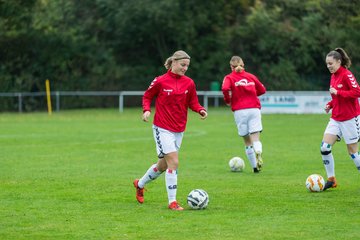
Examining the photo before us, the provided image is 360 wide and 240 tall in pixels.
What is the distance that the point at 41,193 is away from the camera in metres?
13.1

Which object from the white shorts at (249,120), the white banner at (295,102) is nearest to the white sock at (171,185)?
the white shorts at (249,120)

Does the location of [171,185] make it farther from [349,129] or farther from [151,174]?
[349,129]

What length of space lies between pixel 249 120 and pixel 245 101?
15.8 inches

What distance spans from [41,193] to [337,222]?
16.8ft

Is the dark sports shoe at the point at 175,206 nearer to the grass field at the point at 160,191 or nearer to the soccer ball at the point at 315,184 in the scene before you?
the grass field at the point at 160,191

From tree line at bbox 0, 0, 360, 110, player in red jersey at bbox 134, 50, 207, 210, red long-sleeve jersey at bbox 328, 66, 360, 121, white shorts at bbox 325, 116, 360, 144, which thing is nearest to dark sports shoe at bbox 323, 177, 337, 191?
white shorts at bbox 325, 116, 360, 144

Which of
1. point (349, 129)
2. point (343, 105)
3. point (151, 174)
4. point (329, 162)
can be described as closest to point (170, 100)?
point (151, 174)

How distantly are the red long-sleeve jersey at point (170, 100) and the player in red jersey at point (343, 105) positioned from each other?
2.55 m

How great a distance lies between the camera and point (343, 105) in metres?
13.1

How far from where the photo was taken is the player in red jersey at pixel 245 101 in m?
16.8

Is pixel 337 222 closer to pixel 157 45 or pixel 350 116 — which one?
pixel 350 116


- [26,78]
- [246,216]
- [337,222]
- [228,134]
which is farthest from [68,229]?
[26,78]

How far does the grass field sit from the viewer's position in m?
9.73

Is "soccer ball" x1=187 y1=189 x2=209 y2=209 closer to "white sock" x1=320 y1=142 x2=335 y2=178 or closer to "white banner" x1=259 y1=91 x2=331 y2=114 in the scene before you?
"white sock" x1=320 y1=142 x2=335 y2=178
